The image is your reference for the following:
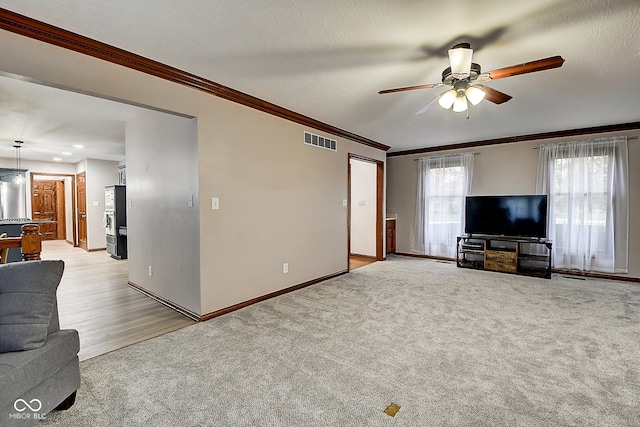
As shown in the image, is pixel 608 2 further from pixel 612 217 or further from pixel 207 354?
pixel 612 217

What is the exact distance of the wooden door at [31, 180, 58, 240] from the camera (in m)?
9.61

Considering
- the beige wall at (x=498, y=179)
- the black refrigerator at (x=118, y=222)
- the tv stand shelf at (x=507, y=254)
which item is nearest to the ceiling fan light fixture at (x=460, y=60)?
the tv stand shelf at (x=507, y=254)

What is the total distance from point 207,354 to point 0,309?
4.42ft

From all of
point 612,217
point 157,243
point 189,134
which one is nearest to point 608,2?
point 189,134

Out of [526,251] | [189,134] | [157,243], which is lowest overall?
[526,251]

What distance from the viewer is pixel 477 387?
6.84 feet

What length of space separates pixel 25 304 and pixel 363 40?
2735 millimetres

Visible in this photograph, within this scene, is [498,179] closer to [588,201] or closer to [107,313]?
[588,201]

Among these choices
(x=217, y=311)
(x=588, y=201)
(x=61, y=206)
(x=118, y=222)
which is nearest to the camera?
(x=217, y=311)

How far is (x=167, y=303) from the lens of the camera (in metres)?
3.76

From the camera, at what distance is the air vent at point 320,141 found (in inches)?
179

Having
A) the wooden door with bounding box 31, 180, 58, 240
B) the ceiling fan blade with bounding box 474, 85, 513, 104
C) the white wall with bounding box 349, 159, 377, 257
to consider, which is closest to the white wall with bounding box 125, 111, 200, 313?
the ceiling fan blade with bounding box 474, 85, 513, 104

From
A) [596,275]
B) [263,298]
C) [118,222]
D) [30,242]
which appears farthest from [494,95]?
[118,222]

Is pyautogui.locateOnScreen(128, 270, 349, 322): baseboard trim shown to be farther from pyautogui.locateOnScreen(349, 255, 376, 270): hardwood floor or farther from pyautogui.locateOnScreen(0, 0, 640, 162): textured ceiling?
pyautogui.locateOnScreen(0, 0, 640, 162): textured ceiling
